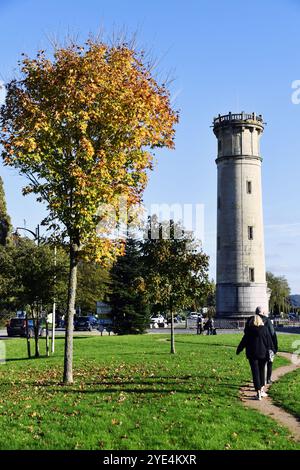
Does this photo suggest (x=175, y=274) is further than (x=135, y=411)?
Yes

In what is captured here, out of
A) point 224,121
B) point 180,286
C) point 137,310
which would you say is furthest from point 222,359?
point 224,121

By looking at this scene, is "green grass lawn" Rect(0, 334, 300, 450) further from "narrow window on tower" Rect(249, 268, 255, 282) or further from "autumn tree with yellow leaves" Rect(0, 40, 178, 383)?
"narrow window on tower" Rect(249, 268, 255, 282)

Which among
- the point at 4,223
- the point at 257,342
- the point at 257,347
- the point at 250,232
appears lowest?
the point at 257,347

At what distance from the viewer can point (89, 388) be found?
1341 cm

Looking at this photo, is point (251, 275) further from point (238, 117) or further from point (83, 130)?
point (83, 130)

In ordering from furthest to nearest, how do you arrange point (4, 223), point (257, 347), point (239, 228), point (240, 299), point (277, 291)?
1. point (277, 291)
2. point (239, 228)
3. point (240, 299)
4. point (4, 223)
5. point (257, 347)

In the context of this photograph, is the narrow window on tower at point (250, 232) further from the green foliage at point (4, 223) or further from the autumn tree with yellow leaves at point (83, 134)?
the autumn tree with yellow leaves at point (83, 134)

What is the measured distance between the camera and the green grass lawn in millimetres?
8398

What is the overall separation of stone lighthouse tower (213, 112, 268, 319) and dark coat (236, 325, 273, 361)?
40936 millimetres

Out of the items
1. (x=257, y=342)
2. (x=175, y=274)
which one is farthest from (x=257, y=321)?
(x=175, y=274)

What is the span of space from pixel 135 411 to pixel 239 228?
4404 cm

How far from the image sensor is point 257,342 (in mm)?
12148

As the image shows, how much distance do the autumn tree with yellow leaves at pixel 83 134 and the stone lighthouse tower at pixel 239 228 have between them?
1527 inches
